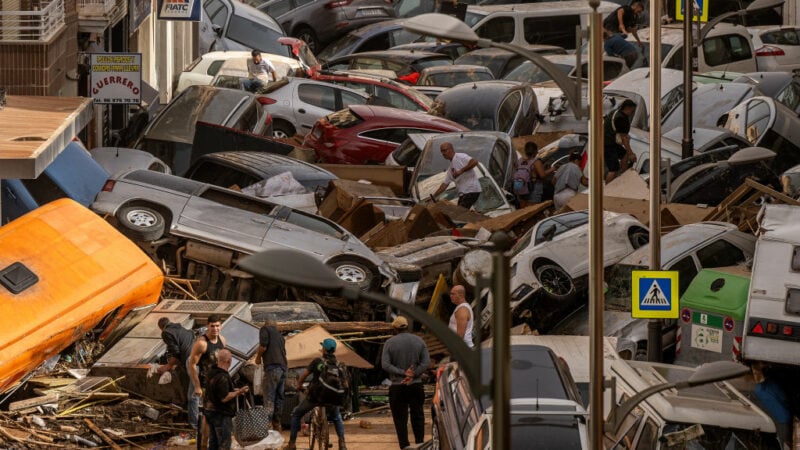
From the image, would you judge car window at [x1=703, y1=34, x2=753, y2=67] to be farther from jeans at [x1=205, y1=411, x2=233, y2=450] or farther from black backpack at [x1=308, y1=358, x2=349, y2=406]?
jeans at [x1=205, y1=411, x2=233, y2=450]

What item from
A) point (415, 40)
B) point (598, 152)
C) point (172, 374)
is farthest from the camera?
point (415, 40)

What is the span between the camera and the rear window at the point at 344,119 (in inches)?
1241

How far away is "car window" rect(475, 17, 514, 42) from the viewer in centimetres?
4684

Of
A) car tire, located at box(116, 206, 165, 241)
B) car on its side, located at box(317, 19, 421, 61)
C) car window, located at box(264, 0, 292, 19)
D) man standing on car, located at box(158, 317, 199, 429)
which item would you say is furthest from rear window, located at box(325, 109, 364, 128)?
car window, located at box(264, 0, 292, 19)

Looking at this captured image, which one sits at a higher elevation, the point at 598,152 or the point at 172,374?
the point at 598,152

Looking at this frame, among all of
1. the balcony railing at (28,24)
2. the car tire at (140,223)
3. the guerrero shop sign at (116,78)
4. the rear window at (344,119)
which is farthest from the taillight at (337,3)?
the car tire at (140,223)

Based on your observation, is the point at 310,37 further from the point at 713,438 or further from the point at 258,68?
the point at 713,438

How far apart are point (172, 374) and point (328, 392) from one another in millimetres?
2364

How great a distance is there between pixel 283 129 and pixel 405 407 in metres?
17.9

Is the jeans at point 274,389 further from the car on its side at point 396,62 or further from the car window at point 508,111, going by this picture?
the car on its side at point 396,62

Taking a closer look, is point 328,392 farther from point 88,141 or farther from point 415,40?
point 415,40

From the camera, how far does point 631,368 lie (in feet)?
50.4

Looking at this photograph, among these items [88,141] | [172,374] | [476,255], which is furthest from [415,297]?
[88,141]

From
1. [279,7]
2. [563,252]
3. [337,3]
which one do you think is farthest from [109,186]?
[279,7]
